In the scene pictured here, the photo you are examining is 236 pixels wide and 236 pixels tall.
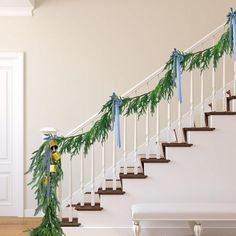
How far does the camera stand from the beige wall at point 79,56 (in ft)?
24.0

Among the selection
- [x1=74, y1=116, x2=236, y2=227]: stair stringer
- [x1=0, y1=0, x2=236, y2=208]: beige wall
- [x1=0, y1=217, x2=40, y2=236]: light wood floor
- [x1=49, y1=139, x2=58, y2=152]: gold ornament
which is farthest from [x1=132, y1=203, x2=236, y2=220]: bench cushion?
[x1=0, y1=0, x2=236, y2=208]: beige wall

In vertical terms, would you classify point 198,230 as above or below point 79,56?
below

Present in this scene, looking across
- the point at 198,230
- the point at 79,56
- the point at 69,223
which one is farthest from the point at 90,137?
the point at 79,56

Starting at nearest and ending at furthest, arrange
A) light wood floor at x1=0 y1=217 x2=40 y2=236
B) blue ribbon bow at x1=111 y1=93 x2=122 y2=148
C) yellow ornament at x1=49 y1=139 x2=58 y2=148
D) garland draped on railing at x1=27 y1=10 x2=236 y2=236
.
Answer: garland draped on railing at x1=27 y1=10 x2=236 y2=236 < yellow ornament at x1=49 y1=139 x2=58 y2=148 < blue ribbon bow at x1=111 y1=93 x2=122 y2=148 < light wood floor at x1=0 y1=217 x2=40 y2=236

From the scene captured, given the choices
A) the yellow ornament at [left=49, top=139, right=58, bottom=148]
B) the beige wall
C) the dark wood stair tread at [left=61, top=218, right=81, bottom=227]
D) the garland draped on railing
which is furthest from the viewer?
the beige wall

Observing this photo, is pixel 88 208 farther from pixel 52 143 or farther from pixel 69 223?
pixel 52 143

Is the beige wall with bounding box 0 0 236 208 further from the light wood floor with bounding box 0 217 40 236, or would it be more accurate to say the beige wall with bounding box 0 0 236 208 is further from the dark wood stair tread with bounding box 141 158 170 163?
the dark wood stair tread with bounding box 141 158 170 163

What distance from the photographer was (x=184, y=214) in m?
5.11

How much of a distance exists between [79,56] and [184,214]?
305cm

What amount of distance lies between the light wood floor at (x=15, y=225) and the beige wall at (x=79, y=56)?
35 centimetres

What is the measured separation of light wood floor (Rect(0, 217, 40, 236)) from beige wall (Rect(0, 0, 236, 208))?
355 millimetres

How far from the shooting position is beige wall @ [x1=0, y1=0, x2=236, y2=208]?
7305 mm

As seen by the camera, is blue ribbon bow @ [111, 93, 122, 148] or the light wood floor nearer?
blue ribbon bow @ [111, 93, 122, 148]

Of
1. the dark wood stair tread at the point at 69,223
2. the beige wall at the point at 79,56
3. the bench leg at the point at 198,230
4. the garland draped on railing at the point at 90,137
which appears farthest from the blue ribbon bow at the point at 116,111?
the beige wall at the point at 79,56
